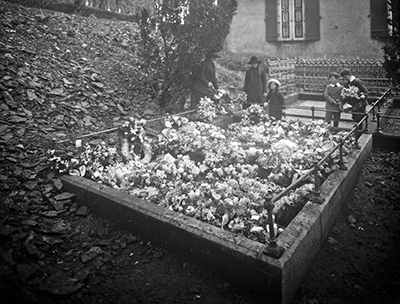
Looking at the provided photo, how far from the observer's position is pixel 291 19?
52.6ft

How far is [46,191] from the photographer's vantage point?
530 centimetres

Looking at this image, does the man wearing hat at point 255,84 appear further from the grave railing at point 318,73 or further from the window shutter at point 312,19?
the window shutter at point 312,19

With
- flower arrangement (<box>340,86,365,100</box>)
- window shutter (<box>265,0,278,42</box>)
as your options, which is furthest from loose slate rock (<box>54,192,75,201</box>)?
window shutter (<box>265,0,278,42</box>)

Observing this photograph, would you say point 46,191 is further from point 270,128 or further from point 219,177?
point 270,128

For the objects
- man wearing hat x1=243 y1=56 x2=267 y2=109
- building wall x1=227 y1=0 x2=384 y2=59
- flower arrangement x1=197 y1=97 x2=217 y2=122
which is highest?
building wall x1=227 y1=0 x2=384 y2=59

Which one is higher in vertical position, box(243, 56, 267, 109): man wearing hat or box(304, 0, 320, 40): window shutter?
box(304, 0, 320, 40): window shutter

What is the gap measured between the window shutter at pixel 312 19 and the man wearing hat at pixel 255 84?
25.6 feet

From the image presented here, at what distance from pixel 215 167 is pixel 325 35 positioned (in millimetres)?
12353

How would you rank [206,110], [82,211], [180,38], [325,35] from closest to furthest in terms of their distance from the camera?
[82,211], [206,110], [180,38], [325,35]

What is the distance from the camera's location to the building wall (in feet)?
47.0

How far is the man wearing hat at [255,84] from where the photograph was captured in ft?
30.1

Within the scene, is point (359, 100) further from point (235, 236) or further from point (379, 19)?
point (379, 19)

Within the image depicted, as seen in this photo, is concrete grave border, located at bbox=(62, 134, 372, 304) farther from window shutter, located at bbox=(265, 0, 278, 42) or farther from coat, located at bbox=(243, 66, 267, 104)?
window shutter, located at bbox=(265, 0, 278, 42)

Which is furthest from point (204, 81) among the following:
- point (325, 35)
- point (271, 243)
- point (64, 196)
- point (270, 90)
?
point (325, 35)
